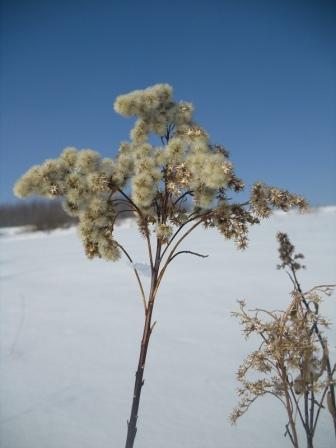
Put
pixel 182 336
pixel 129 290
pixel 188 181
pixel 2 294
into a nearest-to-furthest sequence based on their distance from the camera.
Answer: pixel 188 181 → pixel 182 336 → pixel 129 290 → pixel 2 294

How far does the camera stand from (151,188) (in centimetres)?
141

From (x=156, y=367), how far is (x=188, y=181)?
3.79 metres

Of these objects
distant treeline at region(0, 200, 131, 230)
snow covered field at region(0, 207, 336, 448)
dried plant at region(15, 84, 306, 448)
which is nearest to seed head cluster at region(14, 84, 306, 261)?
dried plant at region(15, 84, 306, 448)

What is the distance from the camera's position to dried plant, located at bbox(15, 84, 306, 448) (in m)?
1.41

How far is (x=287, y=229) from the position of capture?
1238 centimetres

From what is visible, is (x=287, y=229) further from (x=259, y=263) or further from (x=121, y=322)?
(x=121, y=322)

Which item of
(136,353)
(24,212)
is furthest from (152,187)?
(24,212)

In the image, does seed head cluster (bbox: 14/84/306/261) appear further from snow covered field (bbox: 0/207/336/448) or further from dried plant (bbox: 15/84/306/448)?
snow covered field (bbox: 0/207/336/448)

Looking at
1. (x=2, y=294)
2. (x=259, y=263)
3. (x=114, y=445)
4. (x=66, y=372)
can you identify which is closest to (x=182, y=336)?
(x=66, y=372)

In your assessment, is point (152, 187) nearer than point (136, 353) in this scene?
Yes

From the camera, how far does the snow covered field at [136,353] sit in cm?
316

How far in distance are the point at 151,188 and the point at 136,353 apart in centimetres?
419

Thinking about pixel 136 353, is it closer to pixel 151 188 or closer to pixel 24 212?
pixel 151 188

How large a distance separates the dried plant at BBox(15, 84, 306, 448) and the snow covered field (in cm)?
30
